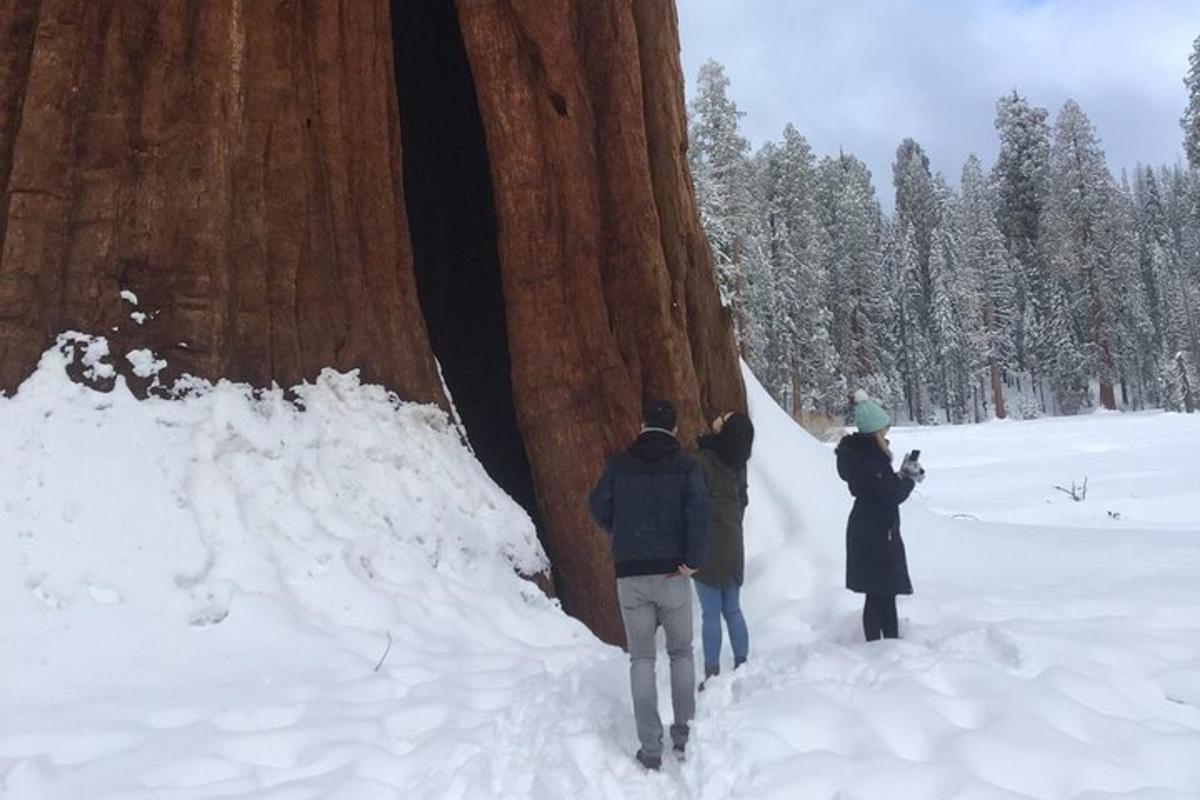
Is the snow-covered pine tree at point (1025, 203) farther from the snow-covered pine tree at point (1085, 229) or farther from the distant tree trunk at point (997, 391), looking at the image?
the distant tree trunk at point (997, 391)

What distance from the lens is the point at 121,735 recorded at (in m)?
3.92

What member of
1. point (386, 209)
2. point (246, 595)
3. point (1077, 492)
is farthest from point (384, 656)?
point (1077, 492)

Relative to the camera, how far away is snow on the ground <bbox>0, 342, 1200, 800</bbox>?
3.76 meters

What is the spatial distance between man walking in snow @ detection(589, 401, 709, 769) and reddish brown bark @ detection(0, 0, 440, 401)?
316 centimetres

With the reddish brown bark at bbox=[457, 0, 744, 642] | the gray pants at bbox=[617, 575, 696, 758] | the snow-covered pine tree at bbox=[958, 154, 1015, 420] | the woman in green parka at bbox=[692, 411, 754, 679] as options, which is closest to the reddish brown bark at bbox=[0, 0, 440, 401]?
the reddish brown bark at bbox=[457, 0, 744, 642]

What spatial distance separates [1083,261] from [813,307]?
45.8ft

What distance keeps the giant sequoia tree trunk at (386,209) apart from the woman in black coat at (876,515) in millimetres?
2394

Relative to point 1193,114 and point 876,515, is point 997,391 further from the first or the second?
point 876,515

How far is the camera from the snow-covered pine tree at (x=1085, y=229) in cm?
4238

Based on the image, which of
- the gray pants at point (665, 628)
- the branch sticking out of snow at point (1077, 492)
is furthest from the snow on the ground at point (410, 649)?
the branch sticking out of snow at point (1077, 492)

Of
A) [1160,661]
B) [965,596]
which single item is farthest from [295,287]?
[1160,661]

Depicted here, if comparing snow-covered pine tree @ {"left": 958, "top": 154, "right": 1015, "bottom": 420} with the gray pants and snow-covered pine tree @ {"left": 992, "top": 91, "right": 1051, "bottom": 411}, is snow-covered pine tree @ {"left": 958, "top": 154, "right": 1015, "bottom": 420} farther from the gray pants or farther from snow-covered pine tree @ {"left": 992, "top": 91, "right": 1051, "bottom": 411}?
the gray pants

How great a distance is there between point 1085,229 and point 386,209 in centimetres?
4386

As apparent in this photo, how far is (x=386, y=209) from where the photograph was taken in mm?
7449
